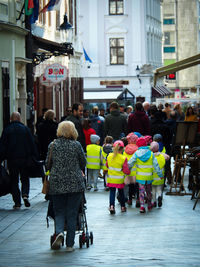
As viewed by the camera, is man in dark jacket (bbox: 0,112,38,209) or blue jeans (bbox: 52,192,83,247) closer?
blue jeans (bbox: 52,192,83,247)

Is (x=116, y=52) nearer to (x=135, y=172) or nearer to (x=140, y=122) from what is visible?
(x=140, y=122)

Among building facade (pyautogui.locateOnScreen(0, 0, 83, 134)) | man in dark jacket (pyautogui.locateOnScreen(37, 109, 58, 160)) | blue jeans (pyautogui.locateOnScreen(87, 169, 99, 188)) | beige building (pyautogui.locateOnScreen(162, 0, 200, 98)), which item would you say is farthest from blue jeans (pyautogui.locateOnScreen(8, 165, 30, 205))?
beige building (pyautogui.locateOnScreen(162, 0, 200, 98))

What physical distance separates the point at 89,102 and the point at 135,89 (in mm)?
8928

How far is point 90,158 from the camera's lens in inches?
779

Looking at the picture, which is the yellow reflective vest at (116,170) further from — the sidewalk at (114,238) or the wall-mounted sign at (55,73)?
the wall-mounted sign at (55,73)

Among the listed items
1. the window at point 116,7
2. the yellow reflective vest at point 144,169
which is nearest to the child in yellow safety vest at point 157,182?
the yellow reflective vest at point 144,169

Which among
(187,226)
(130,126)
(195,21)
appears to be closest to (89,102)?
(130,126)

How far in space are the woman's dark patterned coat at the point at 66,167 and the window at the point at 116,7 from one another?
168ft

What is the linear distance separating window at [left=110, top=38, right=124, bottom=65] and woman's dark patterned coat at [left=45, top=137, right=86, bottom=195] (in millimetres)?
50841

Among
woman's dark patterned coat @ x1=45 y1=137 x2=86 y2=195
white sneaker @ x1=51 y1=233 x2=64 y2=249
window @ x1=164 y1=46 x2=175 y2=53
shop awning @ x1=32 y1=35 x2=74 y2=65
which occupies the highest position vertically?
window @ x1=164 y1=46 x2=175 y2=53

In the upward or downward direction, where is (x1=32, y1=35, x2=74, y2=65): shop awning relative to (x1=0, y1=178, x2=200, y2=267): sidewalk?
upward

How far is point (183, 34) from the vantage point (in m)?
111

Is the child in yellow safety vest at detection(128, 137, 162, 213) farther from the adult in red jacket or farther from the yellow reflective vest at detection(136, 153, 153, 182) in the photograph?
the adult in red jacket

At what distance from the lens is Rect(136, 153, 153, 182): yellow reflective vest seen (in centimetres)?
1529
